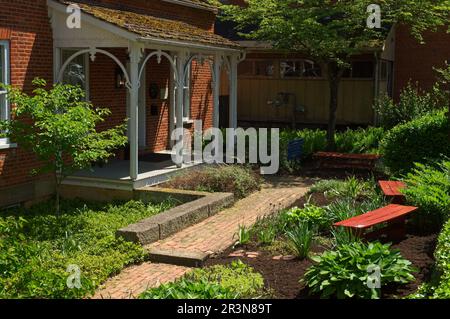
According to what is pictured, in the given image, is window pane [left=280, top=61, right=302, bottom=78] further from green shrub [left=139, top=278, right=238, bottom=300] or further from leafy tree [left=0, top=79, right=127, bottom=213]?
green shrub [left=139, top=278, right=238, bottom=300]

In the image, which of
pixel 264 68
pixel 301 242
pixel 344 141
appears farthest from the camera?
pixel 264 68

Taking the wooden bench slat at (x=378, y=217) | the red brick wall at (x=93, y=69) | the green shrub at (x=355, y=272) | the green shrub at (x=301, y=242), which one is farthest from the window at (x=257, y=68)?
the green shrub at (x=355, y=272)

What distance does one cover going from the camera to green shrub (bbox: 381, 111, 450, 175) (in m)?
12.5

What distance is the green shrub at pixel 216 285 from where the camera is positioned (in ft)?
18.9

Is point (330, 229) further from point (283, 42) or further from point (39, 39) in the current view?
point (283, 42)

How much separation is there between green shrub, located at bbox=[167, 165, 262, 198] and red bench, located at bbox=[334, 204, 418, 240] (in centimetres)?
408

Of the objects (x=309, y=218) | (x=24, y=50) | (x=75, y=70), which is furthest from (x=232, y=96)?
(x=309, y=218)

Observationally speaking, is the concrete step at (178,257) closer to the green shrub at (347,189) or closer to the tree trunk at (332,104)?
the green shrub at (347,189)

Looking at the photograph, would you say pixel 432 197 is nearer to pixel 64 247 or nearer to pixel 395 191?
pixel 395 191

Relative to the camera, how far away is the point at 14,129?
980 centimetres

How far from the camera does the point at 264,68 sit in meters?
23.4

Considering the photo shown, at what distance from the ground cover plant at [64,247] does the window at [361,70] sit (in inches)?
493

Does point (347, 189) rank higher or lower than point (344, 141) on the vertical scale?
lower

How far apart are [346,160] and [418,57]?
401 inches
